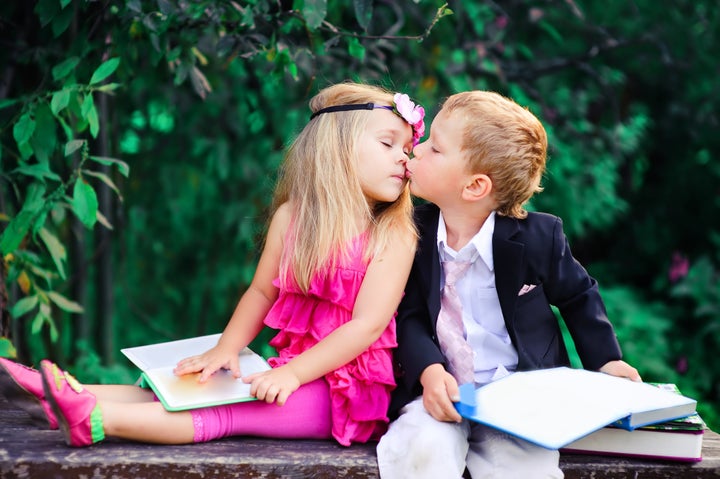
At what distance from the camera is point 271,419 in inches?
75.6

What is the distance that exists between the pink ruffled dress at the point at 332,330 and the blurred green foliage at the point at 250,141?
1.26 ft

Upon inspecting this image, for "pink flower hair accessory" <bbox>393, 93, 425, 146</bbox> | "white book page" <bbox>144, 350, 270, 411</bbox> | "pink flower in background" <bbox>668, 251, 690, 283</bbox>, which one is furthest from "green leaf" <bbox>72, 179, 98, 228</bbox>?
"pink flower in background" <bbox>668, 251, 690, 283</bbox>

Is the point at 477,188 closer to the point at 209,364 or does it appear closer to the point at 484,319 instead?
the point at 484,319

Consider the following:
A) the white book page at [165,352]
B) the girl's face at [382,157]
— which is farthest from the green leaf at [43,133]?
the girl's face at [382,157]

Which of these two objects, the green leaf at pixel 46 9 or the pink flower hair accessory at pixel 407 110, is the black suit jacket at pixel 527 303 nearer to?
the pink flower hair accessory at pixel 407 110

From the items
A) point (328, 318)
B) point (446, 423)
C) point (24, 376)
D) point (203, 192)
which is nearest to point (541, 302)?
point (446, 423)

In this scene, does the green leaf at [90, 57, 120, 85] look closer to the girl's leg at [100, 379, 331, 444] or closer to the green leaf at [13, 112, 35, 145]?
the green leaf at [13, 112, 35, 145]

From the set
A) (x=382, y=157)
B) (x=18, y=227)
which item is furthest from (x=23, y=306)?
(x=382, y=157)

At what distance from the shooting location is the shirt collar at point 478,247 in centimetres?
200

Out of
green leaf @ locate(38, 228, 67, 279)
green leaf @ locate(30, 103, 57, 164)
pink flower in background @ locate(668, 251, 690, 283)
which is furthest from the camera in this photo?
pink flower in background @ locate(668, 251, 690, 283)

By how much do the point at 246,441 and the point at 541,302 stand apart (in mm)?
846

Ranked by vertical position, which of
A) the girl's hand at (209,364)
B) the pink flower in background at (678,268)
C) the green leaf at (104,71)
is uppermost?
the green leaf at (104,71)

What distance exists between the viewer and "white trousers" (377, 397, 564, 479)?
1763mm

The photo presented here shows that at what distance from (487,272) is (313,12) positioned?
2.82 feet
